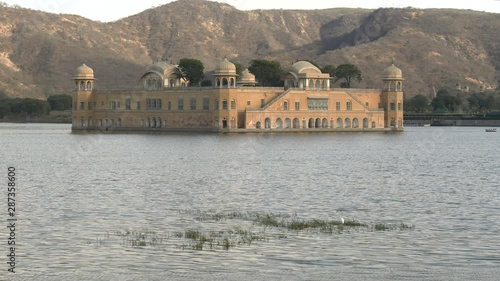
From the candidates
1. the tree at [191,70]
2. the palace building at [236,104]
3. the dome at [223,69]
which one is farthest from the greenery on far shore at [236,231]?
the tree at [191,70]

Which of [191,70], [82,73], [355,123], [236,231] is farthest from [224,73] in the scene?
[236,231]

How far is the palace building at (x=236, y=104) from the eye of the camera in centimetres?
13012

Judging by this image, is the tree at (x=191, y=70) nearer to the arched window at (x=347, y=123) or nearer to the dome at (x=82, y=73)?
the dome at (x=82, y=73)

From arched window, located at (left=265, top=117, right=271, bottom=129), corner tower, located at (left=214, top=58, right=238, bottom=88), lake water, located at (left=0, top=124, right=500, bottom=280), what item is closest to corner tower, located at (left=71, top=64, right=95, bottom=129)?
corner tower, located at (left=214, top=58, right=238, bottom=88)

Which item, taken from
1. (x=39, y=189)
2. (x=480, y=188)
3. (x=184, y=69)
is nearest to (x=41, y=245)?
(x=39, y=189)

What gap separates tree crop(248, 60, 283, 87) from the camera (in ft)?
516

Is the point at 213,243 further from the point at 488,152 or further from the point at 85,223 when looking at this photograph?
the point at 488,152

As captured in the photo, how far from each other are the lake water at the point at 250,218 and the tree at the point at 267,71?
88760mm

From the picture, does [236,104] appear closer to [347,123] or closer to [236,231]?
[347,123]

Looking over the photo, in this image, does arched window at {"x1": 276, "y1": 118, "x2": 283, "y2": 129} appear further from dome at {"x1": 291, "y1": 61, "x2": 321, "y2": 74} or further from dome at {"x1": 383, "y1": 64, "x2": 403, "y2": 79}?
dome at {"x1": 383, "y1": 64, "x2": 403, "y2": 79}

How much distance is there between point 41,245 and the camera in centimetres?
2903

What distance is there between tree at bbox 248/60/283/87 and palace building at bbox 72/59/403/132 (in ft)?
29.5

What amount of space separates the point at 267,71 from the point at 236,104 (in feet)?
95.9

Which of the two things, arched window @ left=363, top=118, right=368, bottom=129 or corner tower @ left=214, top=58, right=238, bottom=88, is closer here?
corner tower @ left=214, top=58, right=238, bottom=88
